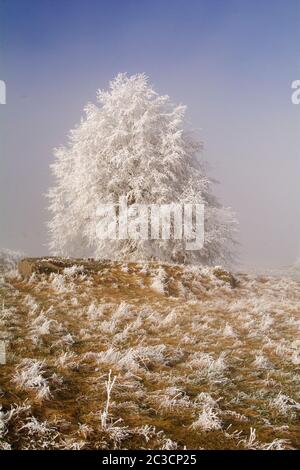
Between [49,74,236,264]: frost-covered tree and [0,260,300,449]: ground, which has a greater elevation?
[49,74,236,264]: frost-covered tree

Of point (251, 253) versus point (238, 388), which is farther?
point (251, 253)

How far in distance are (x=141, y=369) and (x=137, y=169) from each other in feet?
53.8

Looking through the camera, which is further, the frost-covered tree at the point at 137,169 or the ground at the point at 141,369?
the frost-covered tree at the point at 137,169

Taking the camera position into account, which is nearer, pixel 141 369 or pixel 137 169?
pixel 141 369

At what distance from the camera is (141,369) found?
6.80 m

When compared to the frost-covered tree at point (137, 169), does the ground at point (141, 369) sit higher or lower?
lower

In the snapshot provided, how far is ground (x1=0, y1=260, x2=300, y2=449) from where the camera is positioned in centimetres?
490

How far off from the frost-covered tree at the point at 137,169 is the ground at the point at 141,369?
8613 millimetres

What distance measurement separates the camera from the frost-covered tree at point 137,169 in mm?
21344

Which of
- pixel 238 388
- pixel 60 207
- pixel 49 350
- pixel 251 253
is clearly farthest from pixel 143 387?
pixel 251 253

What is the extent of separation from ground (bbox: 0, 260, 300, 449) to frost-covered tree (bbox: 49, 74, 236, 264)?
28.3 feet
